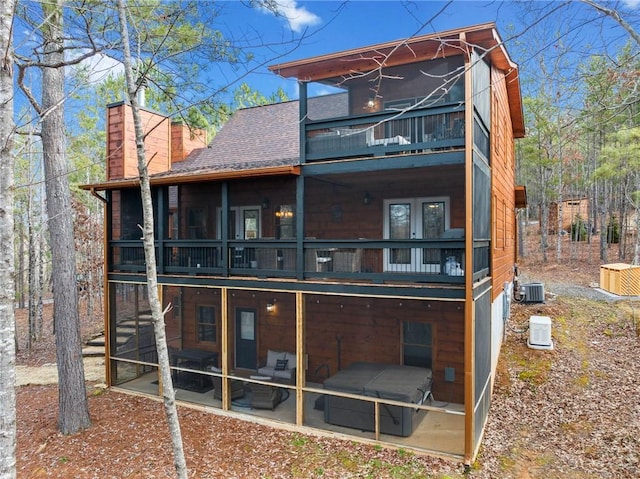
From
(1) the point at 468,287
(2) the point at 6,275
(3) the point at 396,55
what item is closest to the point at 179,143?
(3) the point at 396,55

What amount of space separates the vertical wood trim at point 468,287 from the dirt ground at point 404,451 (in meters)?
0.60

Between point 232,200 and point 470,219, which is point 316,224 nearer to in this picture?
point 232,200

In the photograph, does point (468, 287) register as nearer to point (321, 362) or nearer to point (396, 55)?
point (396, 55)

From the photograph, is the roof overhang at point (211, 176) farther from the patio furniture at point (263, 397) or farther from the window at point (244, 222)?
the patio furniture at point (263, 397)

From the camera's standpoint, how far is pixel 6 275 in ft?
12.0

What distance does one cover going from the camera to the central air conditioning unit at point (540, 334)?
10418 mm

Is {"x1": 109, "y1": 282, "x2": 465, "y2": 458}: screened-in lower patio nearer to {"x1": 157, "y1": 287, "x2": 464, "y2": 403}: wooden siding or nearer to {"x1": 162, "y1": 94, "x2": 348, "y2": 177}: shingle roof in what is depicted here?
{"x1": 157, "y1": 287, "x2": 464, "y2": 403}: wooden siding

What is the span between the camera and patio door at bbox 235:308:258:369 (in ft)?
38.9

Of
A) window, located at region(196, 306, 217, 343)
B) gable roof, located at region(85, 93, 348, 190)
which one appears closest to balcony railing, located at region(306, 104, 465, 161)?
gable roof, located at region(85, 93, 348, 190)

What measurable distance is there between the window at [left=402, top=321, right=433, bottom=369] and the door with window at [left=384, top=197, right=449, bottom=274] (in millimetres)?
1363

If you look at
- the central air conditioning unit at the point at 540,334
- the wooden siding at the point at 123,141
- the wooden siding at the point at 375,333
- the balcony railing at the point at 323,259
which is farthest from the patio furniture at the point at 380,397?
the wooden siding at the point at 123,141

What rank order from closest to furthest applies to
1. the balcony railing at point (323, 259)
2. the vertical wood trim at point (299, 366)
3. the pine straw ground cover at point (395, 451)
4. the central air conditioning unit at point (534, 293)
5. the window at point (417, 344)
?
the pine straw ground cover at point (395, 451), the balcony railing at point (323, 259), the vertical wood trim at point (299, 366), the window at point (417, 344), the central air conditioning unit at point (534, 293)

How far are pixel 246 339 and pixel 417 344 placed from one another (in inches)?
190

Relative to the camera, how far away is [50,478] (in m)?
6.53
